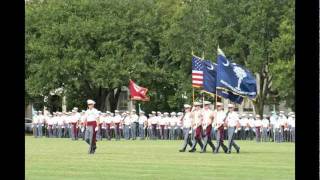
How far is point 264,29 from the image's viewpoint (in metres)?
54.3

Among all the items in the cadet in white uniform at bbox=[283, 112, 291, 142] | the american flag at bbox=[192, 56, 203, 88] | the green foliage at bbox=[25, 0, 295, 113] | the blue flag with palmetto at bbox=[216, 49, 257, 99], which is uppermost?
the green foliage at bbox=[25, 0, 295, 113]

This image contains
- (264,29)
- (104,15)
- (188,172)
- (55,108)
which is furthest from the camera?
(55,108)

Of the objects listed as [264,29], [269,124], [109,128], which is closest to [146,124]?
[109,128]

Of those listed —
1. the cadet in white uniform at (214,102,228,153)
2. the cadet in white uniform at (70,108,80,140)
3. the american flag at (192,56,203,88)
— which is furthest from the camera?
the cadet in white uniform at (70,108,80,140)

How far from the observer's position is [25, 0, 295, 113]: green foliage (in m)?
54.4

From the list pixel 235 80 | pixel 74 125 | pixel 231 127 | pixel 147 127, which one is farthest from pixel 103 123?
pixel 231 127

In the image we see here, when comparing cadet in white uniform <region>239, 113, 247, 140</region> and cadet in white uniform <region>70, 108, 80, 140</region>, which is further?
cadet in white uniform <region>239, 113, 247, 140</region>

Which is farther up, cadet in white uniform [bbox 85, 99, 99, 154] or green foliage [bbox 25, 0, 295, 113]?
green foliage [bbox 25, 0, 295, 113]

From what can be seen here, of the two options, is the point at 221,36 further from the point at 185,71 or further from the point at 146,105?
the point at 146,105

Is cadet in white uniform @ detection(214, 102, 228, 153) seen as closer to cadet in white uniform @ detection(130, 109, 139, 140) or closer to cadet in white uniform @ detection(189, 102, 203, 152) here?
cadet in white uniform @ detection(189, 102, 203, 152)

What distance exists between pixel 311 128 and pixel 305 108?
9 cm

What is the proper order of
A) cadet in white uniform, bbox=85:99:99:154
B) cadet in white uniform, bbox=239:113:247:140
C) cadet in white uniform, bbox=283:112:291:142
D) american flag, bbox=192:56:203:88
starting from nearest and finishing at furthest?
cadet in white uniform, bbox=85:99:99:154
american flag, bbox=192:56:203:88
cadet in white uniform, bbox=283:112:291:142
cadet in white uniform, bbox=239:113:247:140

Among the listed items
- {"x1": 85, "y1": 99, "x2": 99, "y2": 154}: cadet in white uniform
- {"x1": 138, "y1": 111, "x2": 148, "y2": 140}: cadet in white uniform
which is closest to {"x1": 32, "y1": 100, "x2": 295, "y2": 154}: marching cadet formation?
{"x1": 138, "y1": 111, "x2": 148, "y2": 140}: cadet in white uniform

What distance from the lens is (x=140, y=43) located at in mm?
56594
